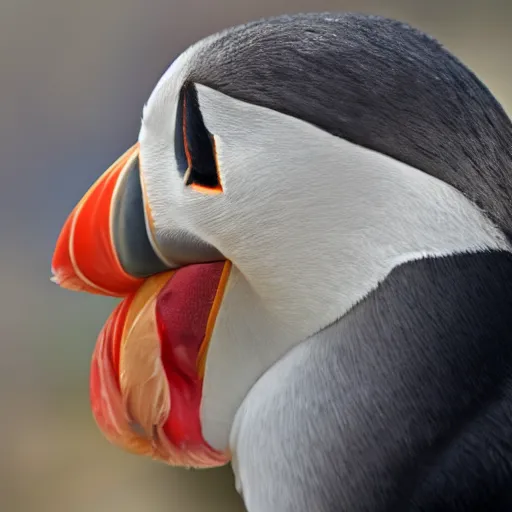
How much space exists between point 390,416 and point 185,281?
0.70 feet

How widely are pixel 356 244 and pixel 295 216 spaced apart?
4 centimetres

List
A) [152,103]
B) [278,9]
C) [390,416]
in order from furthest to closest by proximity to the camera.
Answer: [278,9] < [152,103] < [390,416]

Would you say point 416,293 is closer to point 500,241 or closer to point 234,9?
point 500,241

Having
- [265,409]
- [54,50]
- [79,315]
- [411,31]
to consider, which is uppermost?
[411,31]

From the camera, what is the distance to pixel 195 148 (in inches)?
17.2

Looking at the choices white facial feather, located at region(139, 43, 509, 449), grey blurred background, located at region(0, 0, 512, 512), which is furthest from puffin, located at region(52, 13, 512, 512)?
grey blurred background, located at region(0, 0, 512, 512)

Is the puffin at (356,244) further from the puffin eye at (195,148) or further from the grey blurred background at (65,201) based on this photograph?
the grey blurred background at (65,201)

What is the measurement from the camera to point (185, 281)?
0.51m

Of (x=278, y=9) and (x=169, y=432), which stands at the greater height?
(x=278, y=9)

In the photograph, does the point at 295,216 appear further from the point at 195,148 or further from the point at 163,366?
the point at 163,366

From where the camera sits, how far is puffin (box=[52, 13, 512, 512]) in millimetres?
361

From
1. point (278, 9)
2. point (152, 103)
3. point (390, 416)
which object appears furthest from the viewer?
point (278, 9)

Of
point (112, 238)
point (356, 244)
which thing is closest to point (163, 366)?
point (112, 238)

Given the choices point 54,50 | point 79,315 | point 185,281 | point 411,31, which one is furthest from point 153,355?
point 54,50
